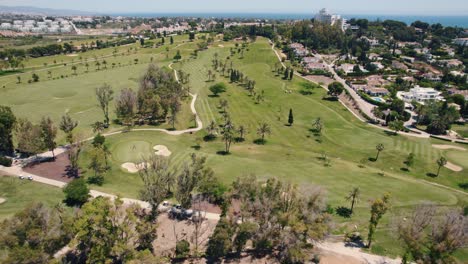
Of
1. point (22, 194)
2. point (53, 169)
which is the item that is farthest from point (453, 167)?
point (22, 194)

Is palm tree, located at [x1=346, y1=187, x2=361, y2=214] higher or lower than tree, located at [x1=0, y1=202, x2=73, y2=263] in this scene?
lower

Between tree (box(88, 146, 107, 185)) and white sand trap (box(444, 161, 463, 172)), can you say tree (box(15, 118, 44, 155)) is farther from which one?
white sand trap (box(444, 161, 463, 172))

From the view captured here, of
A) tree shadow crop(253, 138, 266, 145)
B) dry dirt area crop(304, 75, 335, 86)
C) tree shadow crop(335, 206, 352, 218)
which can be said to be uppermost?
dry dirt area crop(304, 75, 335, 86)

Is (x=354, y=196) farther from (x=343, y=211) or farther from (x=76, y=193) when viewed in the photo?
(x=76, y=193)

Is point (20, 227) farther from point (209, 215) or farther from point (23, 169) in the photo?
point (23, 169)

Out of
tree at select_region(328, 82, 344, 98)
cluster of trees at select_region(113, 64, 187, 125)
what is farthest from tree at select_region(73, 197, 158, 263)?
tree at select_region(328, 82, 344, 98)
